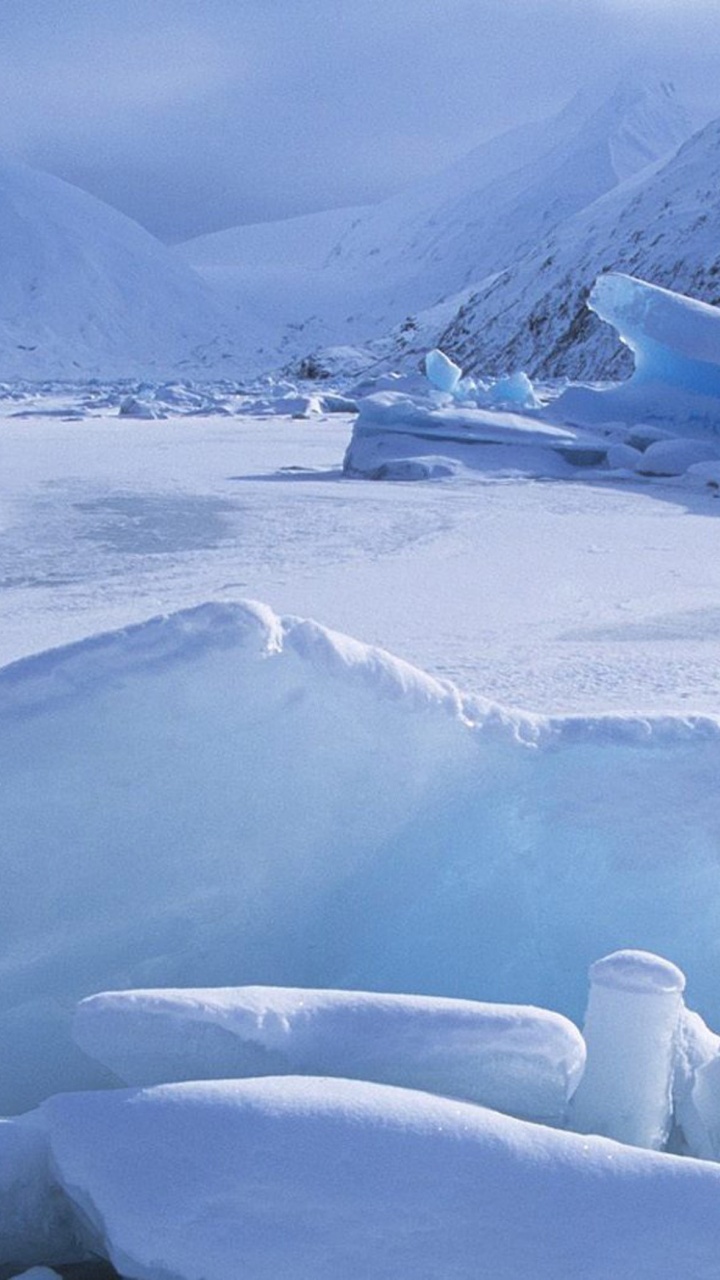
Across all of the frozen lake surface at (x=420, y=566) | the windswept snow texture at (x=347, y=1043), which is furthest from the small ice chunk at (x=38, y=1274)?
the frozen lake surface at (x=420, y=566)

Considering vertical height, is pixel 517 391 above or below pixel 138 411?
above

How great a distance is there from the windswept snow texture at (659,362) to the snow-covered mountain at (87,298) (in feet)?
116

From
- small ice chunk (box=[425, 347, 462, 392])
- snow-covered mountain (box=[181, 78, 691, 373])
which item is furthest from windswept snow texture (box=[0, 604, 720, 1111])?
snow-covered mountain (box=[181, 78, 691, 373])

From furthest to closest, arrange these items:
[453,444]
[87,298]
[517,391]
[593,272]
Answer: [87,298], [593,272], [517,391], [453,444]

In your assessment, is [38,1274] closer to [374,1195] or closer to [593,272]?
[374,1195]

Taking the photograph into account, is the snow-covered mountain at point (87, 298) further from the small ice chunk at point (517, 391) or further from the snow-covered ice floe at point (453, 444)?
the snow-covered ice floe at point (453, 444)

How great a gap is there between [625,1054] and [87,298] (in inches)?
2013

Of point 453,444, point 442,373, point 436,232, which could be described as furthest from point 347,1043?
point 436,232

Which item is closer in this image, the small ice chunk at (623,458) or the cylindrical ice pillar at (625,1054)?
the cylindrical ice pillar at (625,1054)

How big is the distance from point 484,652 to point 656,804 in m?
1.84

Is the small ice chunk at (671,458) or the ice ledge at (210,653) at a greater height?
the ice ledge at (210,653)

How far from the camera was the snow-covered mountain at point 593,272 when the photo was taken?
31531mm

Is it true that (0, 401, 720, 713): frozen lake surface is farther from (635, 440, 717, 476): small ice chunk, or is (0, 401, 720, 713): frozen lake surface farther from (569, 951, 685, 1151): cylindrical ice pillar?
(569, 951, 685, 1151): cylindrical ice pillar

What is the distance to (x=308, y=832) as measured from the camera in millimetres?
1695
